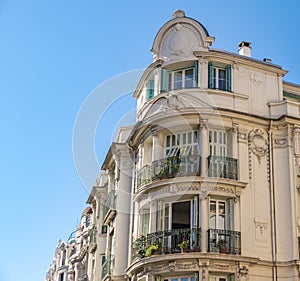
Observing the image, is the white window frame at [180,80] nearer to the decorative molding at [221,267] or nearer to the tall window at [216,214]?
the tall window at [216,214]

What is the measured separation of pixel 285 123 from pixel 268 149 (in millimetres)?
1293

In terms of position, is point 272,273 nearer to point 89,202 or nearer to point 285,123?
point 285,123

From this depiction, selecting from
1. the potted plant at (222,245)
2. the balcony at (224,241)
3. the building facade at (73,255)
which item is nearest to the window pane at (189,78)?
the balcony at (224,241)

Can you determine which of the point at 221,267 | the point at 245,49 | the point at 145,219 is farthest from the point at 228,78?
the point at 221,267

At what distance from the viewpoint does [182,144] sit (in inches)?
1011

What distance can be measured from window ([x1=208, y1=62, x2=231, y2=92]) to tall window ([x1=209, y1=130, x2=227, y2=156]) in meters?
2.03

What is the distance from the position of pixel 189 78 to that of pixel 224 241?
24.5 ft

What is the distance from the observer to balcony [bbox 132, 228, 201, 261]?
23.3 m

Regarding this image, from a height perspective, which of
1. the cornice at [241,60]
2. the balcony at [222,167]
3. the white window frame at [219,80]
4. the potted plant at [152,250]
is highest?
the cornice at [241,60]

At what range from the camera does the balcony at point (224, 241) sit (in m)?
23.2

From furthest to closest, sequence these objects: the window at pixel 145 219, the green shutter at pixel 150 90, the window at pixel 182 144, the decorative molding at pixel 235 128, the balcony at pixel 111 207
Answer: the balcony at pixel 111 207, the green shutter at pixel 150 90, the window at pixel 145 219, the decorative molding at pixel 235 128, the window at pixel 182 144

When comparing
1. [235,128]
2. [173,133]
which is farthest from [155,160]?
[235,128]

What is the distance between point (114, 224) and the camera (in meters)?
29.9

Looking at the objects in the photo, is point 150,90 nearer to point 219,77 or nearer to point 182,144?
point 219,77
